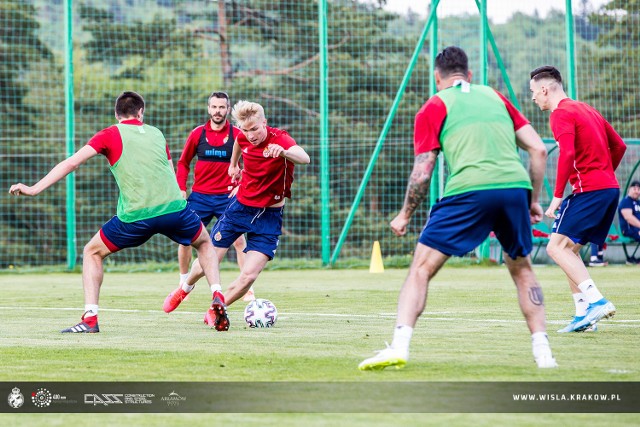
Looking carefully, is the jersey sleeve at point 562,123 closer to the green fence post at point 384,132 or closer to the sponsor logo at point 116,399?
the sponsor logo at point 116,399

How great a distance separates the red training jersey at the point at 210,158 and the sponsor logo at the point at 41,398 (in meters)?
8.40

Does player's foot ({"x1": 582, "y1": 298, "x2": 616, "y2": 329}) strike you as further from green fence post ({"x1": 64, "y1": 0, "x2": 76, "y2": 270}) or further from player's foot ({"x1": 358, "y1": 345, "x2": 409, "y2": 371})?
green fence post ({"x1": 64, "y1": 0, "x2": 76, "y2": 270})

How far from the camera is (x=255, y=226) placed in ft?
34.2

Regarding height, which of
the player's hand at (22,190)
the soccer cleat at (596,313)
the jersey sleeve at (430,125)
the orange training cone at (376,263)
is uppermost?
the jersey sleeve at (430,125)

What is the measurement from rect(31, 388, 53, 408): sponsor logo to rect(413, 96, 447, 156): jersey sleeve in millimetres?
2605

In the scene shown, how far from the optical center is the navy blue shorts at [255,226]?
10.4m

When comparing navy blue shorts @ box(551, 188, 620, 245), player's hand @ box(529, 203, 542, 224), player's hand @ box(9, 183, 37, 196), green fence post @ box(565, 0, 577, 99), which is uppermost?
green fence post @ box(565, 0, 577, 99)

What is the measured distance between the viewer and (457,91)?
688 cm

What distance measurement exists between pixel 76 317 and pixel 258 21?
20716 millimetres

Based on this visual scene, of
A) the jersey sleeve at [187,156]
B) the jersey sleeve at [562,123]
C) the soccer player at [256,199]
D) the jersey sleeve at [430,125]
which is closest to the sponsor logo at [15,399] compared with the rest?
the jersey sleeve at [430,125]

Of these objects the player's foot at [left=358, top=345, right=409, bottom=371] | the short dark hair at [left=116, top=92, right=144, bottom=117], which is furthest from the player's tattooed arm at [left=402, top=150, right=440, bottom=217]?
the short dark hair at [left=116, top=92, right=144, bottom=117]

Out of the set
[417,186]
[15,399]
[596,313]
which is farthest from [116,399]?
[596,313]

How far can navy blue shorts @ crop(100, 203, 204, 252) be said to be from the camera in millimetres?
9742

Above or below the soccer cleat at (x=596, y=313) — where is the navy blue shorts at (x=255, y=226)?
above
